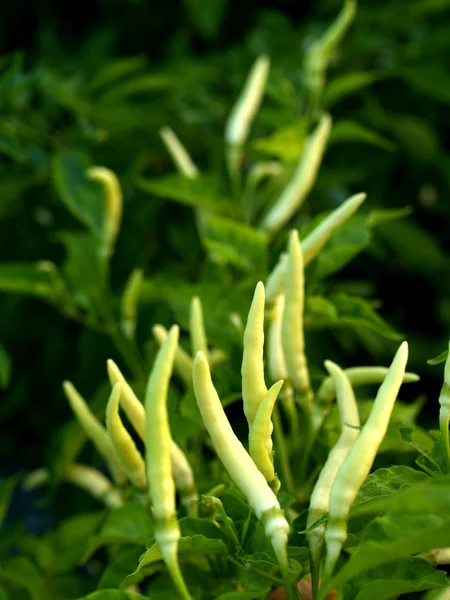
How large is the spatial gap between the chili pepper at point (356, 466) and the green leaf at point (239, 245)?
1.19ft

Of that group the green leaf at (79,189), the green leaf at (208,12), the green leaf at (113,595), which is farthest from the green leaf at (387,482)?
the green leaf at (208,12)

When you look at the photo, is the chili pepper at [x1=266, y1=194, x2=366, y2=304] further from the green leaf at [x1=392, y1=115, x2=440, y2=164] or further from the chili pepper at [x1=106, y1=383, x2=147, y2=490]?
the green leaf at [x1=392, y1=115, x2=440, y2=164]

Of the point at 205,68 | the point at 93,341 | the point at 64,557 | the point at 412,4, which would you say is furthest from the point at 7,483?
the point at 412,4

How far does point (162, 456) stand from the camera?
0.48 metres

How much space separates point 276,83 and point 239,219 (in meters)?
0.26

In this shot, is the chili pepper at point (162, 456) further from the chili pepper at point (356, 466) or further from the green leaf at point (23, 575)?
the green leaf at point (23, 575)

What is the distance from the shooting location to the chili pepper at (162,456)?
471 millimetres

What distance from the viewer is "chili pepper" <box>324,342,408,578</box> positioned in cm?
47

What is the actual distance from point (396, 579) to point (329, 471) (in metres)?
0.09

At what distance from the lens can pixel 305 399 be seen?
2.26ft

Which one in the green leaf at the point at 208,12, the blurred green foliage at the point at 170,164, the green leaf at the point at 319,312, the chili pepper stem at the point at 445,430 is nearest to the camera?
the chili pepper stem at the point at 445,430

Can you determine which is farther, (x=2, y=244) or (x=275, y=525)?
(x=2, y=244)

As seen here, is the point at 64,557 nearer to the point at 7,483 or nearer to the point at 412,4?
the point at 7,483

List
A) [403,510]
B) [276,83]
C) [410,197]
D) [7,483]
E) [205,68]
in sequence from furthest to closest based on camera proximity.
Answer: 1. [410,197]
2. [205,68]
3. [276,83]
4. [7,483]
5. [403,510]
